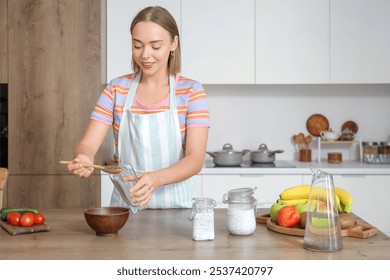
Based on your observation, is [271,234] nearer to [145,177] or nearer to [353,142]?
[145,177]

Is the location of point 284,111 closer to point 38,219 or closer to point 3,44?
point 3,44

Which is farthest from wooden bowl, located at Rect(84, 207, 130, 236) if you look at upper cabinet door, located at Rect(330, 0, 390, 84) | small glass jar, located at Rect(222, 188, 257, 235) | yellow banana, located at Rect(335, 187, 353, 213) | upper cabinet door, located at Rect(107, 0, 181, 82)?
upper cabinet door, located at Rect(330, 0, 390, 84)

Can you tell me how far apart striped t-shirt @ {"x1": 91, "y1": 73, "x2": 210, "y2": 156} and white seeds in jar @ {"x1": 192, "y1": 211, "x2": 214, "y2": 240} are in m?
0.65

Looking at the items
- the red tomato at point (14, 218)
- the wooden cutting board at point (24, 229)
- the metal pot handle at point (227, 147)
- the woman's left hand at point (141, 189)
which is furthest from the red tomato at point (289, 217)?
the metal pot handle at point (227, 147)

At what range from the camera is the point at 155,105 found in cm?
240

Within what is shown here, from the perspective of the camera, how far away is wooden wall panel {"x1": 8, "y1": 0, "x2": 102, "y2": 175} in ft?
12.3

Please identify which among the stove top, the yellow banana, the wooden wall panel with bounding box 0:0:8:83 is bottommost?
the yellow banana

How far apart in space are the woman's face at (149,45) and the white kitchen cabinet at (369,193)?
1906 mm

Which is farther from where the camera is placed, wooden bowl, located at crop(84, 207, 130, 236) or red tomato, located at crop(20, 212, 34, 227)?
red tomato, located at crop(20, 212, 34, 227)

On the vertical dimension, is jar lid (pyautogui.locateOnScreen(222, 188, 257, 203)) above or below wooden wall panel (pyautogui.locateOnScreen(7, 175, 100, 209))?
above

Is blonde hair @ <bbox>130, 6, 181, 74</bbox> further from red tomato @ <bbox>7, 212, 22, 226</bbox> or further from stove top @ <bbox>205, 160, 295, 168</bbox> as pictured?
stove top @ <bbox>205, 160, 295, 168</bbox>

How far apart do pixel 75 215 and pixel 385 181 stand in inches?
94.5

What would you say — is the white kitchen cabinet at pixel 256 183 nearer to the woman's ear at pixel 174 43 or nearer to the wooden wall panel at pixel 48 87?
the wooden wall panel at pixel 48 87
